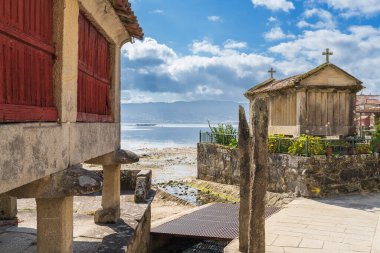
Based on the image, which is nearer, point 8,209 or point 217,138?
point 8,209

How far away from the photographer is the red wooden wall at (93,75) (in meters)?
5.64

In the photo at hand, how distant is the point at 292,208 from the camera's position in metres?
11.8

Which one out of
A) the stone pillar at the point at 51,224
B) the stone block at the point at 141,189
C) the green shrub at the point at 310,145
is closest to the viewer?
the stone pillar at the point at 51,224

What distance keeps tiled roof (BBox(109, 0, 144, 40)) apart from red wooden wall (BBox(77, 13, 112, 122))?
1.58 ft

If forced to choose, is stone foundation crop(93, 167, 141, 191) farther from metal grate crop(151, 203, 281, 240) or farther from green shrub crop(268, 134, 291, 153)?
green shrub crop(268, 134, 291, 153)

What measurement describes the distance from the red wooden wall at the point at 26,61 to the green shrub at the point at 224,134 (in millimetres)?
15618

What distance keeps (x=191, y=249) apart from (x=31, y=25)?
8553 millimetres

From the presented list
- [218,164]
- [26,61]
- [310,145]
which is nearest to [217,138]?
[218,164]

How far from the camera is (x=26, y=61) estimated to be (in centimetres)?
380

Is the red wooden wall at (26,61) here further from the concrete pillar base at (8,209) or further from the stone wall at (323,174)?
the stone wall at (323,174)

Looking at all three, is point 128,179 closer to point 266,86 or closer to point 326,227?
point 326,227

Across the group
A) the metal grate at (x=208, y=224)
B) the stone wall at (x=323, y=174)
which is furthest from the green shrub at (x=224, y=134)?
the metal grate at (x=208, y=224)

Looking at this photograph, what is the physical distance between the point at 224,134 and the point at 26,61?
55.2ft

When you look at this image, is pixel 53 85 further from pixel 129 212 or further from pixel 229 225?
pixel 229 225
